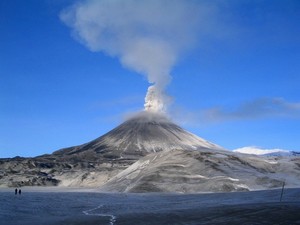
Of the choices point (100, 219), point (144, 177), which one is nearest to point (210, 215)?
point (100, 219)

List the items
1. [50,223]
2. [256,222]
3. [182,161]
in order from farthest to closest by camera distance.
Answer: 1. [182,161]
2. [50,223]
3. [256,222]

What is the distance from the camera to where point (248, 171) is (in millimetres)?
127188

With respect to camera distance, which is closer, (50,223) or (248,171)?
(50,223)

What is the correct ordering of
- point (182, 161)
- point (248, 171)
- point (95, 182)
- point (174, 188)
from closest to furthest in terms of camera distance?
point (174, 188)
point (248, 171)
point (182, 161)
point (95, 182)

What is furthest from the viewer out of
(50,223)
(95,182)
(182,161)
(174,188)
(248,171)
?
(95,182)

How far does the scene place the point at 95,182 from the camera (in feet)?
651

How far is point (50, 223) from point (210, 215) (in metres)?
18.6

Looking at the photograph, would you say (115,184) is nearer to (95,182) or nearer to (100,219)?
(95,182)

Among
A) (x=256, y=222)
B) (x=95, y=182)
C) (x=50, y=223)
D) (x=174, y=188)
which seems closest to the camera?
(x=256, y=222)

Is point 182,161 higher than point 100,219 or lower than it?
higher

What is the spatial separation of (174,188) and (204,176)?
1066 cm

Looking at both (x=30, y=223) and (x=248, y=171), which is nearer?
(x=30, y=223)

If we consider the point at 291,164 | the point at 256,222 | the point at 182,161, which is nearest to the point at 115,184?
the point at 182,161

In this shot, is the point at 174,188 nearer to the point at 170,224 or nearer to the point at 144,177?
the point at 144,177
